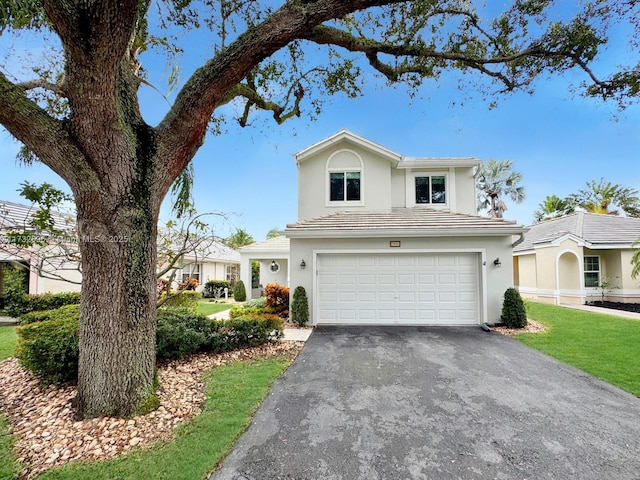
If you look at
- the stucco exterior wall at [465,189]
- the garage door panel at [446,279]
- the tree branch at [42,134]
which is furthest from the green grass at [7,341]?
the stucco exterior wall at [465,189]

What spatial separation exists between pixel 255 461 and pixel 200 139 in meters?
4.38

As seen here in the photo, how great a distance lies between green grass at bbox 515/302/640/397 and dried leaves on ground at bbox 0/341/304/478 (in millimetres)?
7319

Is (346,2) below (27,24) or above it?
below

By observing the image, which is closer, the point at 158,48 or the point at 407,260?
the point at 158,48

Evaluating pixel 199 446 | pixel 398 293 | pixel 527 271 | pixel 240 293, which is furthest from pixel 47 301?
pixel 527 271

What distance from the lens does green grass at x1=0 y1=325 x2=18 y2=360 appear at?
708cm

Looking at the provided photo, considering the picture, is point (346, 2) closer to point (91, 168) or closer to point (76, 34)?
point (76, 34)

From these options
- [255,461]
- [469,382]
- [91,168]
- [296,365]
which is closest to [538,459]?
[469,382]

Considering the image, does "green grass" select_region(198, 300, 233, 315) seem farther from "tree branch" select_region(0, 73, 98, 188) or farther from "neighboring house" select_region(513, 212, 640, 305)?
"neighboring house" select_region(513, 212, 640, 305)

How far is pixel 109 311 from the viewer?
3.76 m

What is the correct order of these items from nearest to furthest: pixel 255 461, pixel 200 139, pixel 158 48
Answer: pixel 255 461, pixel 200 139, pixel 158 48

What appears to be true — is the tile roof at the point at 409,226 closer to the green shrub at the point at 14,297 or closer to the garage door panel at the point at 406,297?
the garage door panel at the point at 406,297

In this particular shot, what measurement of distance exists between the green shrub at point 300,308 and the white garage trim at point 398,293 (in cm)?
36

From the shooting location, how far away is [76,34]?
11.3 feet
